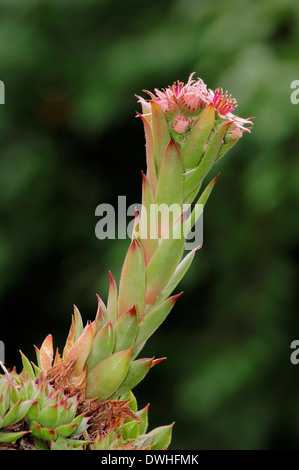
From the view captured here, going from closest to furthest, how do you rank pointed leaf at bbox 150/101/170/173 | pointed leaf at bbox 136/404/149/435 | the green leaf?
the green leaf
pointed leaf at bbox 150/101/170/173
pointed leaf at bbox 136/404/149/435

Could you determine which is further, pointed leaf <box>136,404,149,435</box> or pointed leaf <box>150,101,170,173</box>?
pointed leaf <box>136,404,149,435</box>

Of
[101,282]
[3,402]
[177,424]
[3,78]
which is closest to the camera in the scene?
[3,402]

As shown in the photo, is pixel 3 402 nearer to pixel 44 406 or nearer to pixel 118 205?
pixel 44 406

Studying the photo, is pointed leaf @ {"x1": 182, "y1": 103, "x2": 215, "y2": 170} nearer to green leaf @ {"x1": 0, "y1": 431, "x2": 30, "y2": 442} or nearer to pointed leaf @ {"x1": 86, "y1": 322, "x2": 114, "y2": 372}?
pointed leaf @ {"x1": 86, "y1": 322, "x2": 114, "y2": 372}

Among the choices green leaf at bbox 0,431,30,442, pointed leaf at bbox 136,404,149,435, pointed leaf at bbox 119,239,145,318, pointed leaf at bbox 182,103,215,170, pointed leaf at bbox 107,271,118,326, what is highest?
pointed leaf at bbox 182,103,215,170

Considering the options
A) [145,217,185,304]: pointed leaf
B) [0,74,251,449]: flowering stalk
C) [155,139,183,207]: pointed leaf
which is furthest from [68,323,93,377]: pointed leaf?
[155,139,183,207]: pointed leaf

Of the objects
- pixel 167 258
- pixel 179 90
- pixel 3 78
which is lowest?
pixel 167 258

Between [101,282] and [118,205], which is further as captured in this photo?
[118,205]

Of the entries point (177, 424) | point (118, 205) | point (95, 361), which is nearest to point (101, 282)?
point (118, 205)
